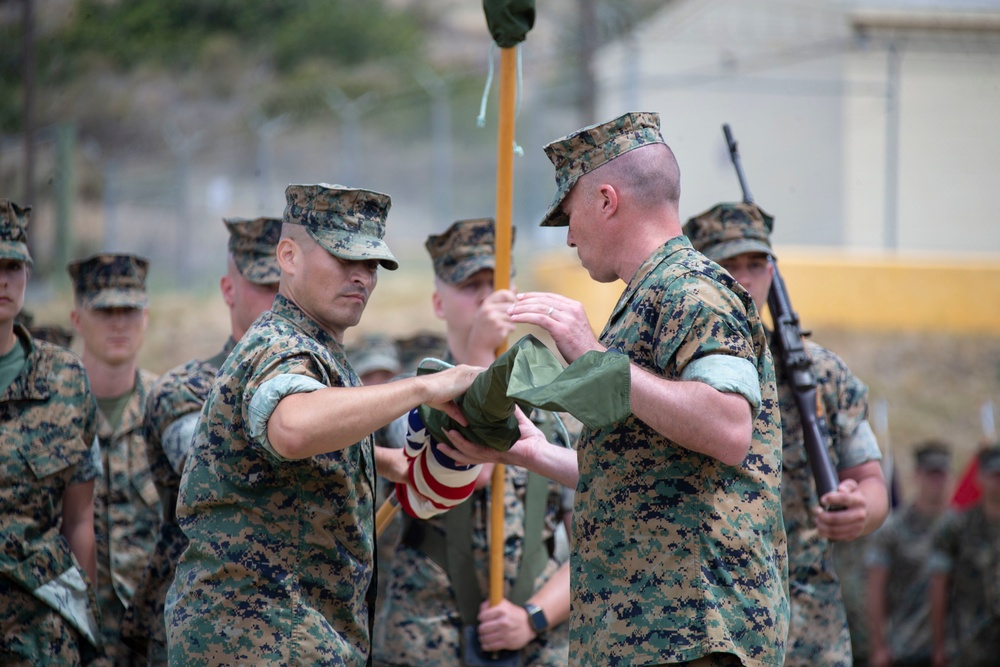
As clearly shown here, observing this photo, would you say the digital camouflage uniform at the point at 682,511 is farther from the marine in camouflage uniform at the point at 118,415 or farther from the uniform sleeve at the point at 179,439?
the marine in camouflage uniform at the point at 118,415

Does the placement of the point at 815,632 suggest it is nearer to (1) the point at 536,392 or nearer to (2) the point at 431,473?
(2) the point at 431,473

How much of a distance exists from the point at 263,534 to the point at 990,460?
22.8ft

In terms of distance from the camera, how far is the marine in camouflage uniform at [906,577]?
9.82m

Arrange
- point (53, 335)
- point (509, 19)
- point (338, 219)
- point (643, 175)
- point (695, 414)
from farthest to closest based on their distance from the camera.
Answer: point (53, 335) → point (509, 19) → point (338, 219) → point (643, 175) → point (695, 414)

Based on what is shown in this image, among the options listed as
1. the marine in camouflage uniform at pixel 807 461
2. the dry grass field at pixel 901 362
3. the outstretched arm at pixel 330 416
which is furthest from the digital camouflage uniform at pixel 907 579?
the outstretched arm at pixel 330 416

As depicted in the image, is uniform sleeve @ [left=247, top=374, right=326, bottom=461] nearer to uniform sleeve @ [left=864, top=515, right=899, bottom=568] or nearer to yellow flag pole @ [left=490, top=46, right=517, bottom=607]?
yellow flag pole @ [left=490, top=46, right=517, bottom=607]

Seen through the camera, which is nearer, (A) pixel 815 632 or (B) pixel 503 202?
(B) pixel 503 202

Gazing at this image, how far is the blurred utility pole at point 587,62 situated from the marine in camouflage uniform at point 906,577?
7.57 metres

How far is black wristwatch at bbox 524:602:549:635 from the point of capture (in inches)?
172

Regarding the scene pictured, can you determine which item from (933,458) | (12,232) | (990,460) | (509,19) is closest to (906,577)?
(933,458)

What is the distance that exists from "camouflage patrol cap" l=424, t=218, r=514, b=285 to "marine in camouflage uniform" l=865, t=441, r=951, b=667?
6.13m

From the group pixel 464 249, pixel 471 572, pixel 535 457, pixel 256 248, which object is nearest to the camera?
pixel 535 457

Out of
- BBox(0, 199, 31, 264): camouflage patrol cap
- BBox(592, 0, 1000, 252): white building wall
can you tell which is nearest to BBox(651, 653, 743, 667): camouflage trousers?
BBox(0, 199, 31, 264): camouflage patrol cap

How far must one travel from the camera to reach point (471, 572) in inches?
175
